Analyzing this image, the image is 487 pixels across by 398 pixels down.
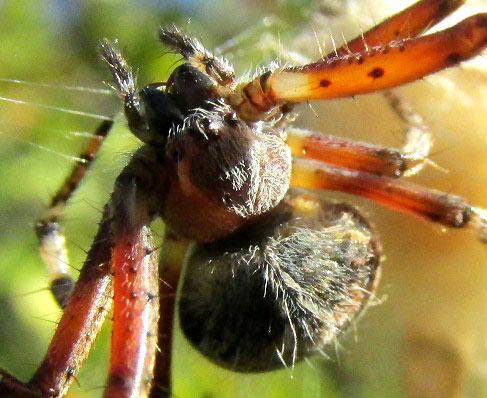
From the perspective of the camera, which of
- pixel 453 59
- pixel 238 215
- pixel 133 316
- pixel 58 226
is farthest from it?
pixel 58 226

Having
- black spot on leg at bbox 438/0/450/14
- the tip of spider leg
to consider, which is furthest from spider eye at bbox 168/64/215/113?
the tip of spider leg

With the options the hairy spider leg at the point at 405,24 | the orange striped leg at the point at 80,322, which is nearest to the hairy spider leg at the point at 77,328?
the orange striped leg at the point at 80,322

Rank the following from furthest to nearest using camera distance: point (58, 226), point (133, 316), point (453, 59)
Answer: point (58, 226)
point (133, 316)
point (453, 59)

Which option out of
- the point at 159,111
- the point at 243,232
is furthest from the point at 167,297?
the point at 159,111

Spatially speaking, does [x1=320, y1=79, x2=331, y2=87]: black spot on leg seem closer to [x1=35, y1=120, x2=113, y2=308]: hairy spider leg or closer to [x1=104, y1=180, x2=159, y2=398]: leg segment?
[x1=104, y1=180, x2=159, y2=398]: leg segment

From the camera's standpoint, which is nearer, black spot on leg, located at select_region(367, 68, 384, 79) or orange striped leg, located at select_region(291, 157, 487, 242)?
black spot on leg, located at select_region(367, 68, 384, 79)

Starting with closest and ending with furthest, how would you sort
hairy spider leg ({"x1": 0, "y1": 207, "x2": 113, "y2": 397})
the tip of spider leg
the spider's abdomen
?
hairy spider leg ({"x1": 0, "y1": 207, "x2": 113, "y2": 397})
the spider's abdomen
the tip of spider leg

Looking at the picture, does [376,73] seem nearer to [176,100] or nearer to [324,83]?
[324,83]
